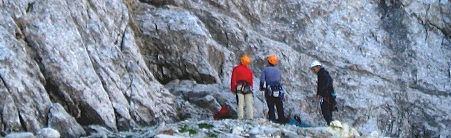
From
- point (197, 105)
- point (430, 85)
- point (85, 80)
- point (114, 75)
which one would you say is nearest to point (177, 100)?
point (197, 105)

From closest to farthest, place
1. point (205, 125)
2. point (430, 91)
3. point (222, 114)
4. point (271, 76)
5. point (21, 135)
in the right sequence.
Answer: point (21, 135), point (205, 125), point (271, 76), point (222, 114), point (430, 91)

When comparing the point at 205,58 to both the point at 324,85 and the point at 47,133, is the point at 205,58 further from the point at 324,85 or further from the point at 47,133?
the point at 47,133

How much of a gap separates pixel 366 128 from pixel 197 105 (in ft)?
22.6

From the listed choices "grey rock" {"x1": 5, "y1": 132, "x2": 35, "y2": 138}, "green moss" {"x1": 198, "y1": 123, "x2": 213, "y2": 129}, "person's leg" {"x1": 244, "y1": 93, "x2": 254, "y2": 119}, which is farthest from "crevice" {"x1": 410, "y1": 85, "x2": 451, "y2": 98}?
"grey rock" {"x1": 5, "y1": 132, "x2": 35, "y2": 138}

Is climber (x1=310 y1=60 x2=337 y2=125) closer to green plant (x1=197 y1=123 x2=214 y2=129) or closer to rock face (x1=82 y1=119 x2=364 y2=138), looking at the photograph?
rock face (x1=82 y1=119 x2=364 y2=138)

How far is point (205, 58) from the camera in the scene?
79.0ft

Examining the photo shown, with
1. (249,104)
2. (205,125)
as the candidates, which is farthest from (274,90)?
(205,125)

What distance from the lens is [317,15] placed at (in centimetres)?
2859

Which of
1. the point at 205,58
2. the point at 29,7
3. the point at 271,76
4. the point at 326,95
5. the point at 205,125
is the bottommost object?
the point at 205,125

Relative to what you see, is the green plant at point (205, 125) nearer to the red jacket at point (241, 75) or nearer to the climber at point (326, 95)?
the red jacket at point (241, 75)

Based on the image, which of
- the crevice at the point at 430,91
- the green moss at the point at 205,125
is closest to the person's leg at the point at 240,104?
the green moss at the point at 205,125

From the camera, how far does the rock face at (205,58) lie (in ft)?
60.2

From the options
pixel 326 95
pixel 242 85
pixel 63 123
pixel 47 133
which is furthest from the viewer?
pixel 326 95

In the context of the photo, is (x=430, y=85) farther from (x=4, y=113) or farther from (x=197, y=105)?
(x=4, y=113)
